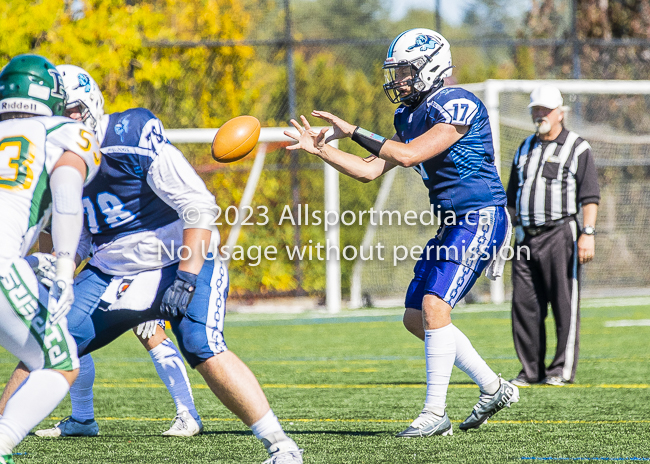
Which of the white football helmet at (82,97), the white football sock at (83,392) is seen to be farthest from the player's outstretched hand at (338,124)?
the white football sock at (83,392)

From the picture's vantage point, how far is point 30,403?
2.95 meters

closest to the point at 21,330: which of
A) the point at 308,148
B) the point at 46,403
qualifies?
the point at 46,403

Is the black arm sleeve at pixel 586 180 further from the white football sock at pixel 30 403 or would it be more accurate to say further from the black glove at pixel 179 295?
the white football sock at pixel 30 403

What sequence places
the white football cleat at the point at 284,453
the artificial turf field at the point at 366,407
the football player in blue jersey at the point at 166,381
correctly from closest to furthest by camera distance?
the white football cleat at the point at 284,453
the artificial turf field at the point at 366,407
the football player in blue jersey at the point at 166,381

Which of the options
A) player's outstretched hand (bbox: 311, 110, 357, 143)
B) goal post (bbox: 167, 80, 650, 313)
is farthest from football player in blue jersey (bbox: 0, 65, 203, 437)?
goal post (bbox: 167, 80, 650, 313)

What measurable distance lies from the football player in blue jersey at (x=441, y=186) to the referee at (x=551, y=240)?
1.69 meters

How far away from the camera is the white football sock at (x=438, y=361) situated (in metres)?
→ 4.28

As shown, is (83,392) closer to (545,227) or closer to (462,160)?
(462,160)

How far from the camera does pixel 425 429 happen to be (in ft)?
13.8

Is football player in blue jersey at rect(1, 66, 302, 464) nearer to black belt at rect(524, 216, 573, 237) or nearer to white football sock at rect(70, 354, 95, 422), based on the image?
white football sock at rect(70, 354, 95, 422)

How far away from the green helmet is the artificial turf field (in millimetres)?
1485

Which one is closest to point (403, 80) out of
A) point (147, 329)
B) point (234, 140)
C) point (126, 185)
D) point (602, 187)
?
point (234, 140)

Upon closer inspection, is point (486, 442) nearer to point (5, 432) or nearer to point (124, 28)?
point (5, 432)

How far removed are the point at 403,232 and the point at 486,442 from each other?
891 centimetres
